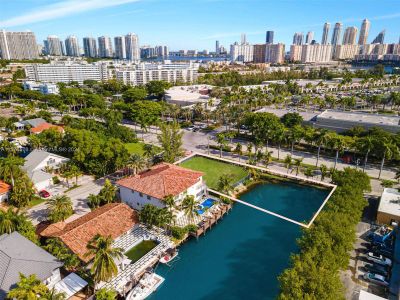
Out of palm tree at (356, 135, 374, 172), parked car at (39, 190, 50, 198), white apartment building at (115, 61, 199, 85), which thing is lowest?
parked car at (39, 190, 50, 198)

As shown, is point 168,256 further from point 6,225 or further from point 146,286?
point 6,225

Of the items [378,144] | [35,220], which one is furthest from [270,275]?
[378,144]

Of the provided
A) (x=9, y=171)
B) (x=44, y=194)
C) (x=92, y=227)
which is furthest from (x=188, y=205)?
(x=9, y=171)

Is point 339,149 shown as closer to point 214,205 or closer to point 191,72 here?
point 214,205

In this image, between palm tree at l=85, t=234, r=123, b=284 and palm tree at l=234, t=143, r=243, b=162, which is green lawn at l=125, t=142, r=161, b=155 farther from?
palm tree at l=85, t=234, r=123, b=284

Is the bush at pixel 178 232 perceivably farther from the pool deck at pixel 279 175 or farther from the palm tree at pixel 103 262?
the pool deck at pixel 279 175

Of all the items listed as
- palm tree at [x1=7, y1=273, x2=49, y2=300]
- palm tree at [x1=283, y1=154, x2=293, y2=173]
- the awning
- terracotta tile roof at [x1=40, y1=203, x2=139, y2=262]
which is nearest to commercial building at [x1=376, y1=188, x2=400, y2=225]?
palm tree at [x1=283, y1=154, x2=293, y2=173]
